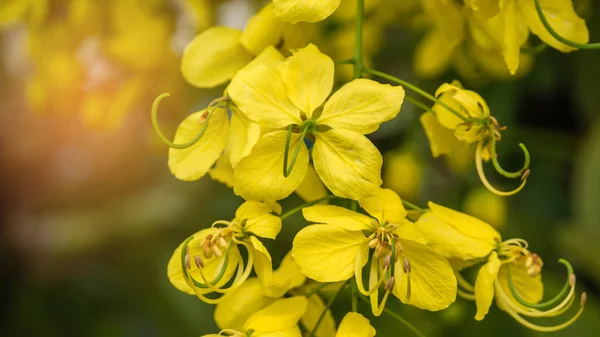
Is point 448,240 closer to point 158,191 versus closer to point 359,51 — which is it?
point 359,51

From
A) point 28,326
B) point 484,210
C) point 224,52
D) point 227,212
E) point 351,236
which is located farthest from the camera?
point 28,326

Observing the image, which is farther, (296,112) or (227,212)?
(227,212)

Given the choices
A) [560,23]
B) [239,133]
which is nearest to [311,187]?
[239,133]

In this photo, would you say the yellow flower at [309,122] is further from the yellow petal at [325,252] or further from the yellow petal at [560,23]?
the yellow petal at [560,23]

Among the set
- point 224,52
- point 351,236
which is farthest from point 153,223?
point 351,236

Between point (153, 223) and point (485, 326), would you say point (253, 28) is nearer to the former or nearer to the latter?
point (485, 326)

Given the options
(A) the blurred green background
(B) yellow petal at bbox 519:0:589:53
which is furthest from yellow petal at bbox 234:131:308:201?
(A) the blurred green background
